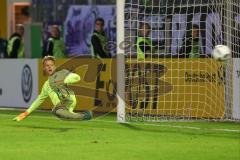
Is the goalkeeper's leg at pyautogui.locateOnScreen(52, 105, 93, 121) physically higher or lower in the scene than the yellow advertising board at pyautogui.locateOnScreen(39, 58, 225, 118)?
lower

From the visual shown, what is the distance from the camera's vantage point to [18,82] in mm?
21688

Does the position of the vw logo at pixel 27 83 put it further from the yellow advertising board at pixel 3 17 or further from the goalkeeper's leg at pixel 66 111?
the yellow advertising board at pixel 3 17

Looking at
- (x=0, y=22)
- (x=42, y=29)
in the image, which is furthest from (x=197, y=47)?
(x=0, y=22)

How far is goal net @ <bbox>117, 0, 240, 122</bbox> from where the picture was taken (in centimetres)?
1761

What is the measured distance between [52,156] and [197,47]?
7528mm

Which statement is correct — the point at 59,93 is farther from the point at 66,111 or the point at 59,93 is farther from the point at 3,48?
the point at 3,48

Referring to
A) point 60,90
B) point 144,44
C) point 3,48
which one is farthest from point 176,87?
point 3,48

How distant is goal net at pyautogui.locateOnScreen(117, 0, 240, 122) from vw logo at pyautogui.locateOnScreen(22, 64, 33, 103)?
4.13 metres

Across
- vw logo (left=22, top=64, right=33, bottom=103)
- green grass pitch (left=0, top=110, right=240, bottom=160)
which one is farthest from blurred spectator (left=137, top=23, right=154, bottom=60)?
vw logo (left=22, top=64, right=33, bottom=103)

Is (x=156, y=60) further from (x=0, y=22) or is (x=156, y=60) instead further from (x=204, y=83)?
(x=0, y=22)

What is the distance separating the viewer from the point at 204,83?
58.9 feet

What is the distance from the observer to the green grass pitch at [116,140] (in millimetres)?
11789

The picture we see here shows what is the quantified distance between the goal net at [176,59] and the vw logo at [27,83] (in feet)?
13.6

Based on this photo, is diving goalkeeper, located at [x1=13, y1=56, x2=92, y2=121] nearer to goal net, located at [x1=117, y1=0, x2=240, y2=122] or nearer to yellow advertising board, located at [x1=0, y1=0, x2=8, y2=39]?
goal net, located at [x1=117, y1=0, x2=240, y2=122]
